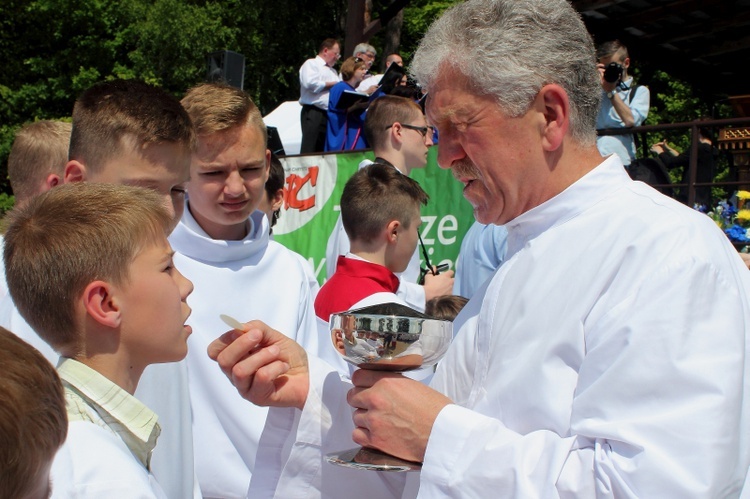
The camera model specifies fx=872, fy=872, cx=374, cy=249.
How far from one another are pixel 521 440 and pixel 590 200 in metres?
0.66

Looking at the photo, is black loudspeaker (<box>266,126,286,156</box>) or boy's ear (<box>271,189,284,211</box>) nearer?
boy's ear (<box>271,189,284,211</box>)

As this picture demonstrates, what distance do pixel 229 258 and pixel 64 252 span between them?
1459 millimetres

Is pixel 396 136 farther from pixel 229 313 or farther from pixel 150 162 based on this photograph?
pixel 150 162

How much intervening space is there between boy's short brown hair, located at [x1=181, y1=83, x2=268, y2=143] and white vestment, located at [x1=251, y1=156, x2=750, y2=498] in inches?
67.8

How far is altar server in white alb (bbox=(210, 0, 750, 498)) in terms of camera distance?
180 centimetres

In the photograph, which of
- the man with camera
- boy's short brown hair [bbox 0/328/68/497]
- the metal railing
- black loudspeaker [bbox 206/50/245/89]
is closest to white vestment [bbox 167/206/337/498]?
boy's short brown hair [bbox 0/328/68/497]

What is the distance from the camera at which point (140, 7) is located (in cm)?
2866

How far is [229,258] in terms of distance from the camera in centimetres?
361

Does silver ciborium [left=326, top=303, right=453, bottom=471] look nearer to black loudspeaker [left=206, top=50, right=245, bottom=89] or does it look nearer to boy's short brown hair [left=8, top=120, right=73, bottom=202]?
boy's short brown hair [left=8, top=120, right=73, bottom=202]

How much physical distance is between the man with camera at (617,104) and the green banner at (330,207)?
4.56ft

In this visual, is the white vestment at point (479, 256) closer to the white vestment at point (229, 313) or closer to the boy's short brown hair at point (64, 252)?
the white vestment at point (229, 313)

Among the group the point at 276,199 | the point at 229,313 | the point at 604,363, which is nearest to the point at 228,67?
the point at 276,199

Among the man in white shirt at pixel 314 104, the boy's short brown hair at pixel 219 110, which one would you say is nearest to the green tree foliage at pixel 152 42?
the man in white shirt at pixel 314 104

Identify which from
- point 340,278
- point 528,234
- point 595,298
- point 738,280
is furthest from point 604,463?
point 340,278
